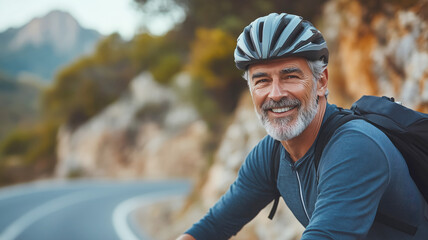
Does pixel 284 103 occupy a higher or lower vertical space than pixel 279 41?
A: lower

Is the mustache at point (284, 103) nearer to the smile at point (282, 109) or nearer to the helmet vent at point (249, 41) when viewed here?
the smile at point (282, 109)

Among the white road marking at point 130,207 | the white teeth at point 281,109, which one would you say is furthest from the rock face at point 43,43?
the white teeth at point 281,109

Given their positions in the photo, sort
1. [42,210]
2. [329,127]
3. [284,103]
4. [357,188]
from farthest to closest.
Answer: [42,210], [284,103], [329,127], [357,188]

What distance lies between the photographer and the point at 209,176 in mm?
12656

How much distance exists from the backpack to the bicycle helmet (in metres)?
0.35

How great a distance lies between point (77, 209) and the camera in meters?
15.4

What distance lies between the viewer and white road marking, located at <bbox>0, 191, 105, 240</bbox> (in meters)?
11.9

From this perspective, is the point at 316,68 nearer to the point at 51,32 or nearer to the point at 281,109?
the point at 281,109

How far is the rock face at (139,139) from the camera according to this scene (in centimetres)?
2703

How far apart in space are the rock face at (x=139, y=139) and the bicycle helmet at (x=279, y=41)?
24.0m

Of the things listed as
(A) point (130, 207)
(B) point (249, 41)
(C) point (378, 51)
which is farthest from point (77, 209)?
(B) point (249, 41)

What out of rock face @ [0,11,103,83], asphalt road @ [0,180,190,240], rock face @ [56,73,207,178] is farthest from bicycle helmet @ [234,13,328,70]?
rock face @ [0,11,103,83]

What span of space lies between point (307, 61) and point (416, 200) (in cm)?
83

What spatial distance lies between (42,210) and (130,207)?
326 centimetres
